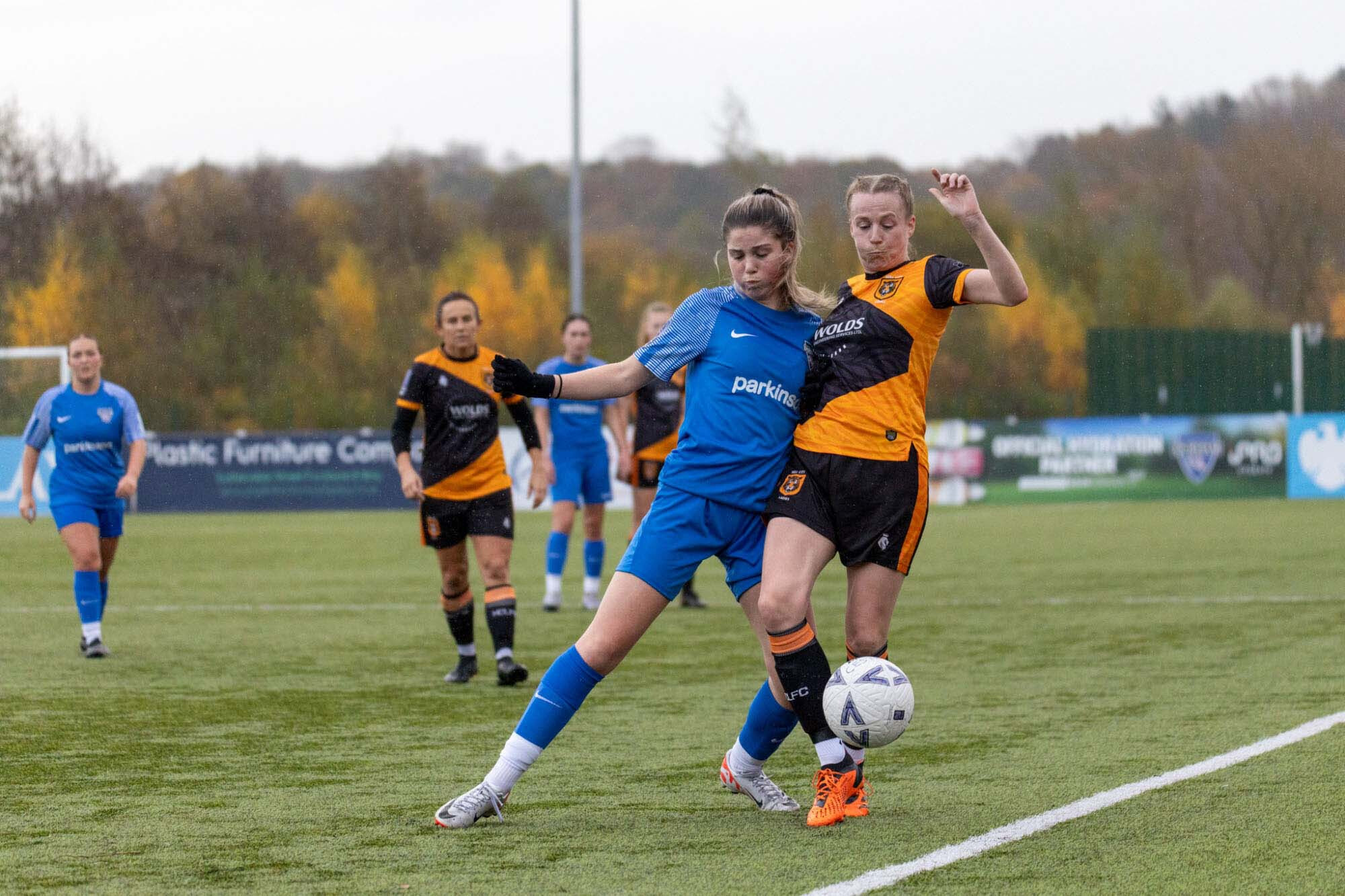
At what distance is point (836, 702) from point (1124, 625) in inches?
252

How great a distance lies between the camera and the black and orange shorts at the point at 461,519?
841cm

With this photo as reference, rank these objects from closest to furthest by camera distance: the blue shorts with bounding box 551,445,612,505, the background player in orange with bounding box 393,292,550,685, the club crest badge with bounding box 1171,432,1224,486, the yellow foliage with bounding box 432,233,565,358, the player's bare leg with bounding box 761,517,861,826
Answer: the player's bare leg with bounding box 761,517,861,826, the background player in orange with bounding box 393,292,550,685, the blue shorts with bounding box 551,445,612,505, the club crest badge with bounding box 1171,432,1224,486, the yellow foliage with bounding box 432,233,565,358

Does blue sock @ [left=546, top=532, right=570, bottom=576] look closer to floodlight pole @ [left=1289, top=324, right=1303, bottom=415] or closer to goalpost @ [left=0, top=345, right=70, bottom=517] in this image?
goalpost @ [left=0, top=345, right=70, bottom=517]

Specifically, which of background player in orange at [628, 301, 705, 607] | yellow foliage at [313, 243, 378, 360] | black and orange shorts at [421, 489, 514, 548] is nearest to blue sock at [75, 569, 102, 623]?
black and orange shorts at [421, 489, 514, 548]

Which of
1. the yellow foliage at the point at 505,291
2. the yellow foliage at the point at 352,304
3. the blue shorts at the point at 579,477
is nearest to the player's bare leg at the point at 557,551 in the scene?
the blue shorts at the point at 579,477

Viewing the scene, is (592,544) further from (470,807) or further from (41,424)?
(470,807)

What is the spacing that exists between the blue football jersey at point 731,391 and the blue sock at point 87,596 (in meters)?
6.14

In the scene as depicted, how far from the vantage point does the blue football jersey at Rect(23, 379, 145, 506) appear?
32.9ft

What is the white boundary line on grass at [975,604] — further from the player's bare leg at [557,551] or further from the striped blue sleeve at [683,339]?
the striped blue sleeve at [683,339]

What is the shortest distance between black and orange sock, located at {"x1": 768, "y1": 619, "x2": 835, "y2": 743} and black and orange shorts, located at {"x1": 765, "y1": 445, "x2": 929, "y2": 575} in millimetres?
265

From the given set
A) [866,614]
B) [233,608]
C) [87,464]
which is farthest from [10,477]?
[866,614]

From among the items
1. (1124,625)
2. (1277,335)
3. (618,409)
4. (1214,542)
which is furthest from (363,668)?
(1277,335)

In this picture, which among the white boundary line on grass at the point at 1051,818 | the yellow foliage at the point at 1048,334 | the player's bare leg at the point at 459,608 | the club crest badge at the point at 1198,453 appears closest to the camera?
the white boundary line on grass at the point at 1051,818

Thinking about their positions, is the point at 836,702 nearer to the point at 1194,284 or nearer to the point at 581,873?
Result: the point at 581,873
